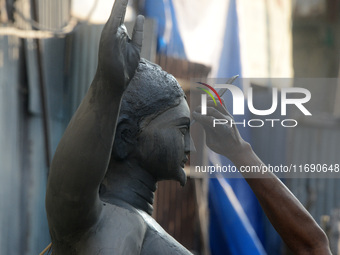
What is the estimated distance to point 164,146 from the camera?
2.71m

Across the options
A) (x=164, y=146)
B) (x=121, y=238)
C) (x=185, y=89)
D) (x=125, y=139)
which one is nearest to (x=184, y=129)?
(x=164, y=146)

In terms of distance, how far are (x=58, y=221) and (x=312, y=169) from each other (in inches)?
293

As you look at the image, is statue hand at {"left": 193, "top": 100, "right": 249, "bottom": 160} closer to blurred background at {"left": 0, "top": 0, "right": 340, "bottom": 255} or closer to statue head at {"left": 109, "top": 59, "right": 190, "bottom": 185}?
statue head at {"left": 109, "top": 59, "right": 190, "bottom": 185}

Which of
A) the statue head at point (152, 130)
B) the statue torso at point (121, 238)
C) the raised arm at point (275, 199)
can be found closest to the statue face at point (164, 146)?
the statue head at point (152, 130)

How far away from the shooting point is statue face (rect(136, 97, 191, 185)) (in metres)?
2.71

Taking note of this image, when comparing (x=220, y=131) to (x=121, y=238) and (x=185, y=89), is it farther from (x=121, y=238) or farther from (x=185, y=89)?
(x=185, y=89)

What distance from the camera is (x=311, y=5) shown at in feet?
54.2

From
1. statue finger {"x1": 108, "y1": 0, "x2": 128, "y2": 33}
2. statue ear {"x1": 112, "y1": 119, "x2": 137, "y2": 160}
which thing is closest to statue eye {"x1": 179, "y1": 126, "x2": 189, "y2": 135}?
statue ear {"x1": 112, "y1": 119, "x2": 137, "y2": 160}

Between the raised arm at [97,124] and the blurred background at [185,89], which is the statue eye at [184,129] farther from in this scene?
the blurred background at [185,89]

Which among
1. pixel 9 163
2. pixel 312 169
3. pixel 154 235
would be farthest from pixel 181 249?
pixel 312 169

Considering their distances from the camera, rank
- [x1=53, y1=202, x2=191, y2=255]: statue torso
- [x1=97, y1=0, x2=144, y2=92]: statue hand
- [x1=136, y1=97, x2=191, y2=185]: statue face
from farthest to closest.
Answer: [x1=136, y1=97, x2=191, y2=185]: statue face < [x1=53, y1=202, x2=191, y2=255]: statue torso < [x1=97, y1=0, x2=144, y2=92]: statue hand

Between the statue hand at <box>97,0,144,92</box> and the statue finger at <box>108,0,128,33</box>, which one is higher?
the statue finger at <box>108,0,128,33</box>

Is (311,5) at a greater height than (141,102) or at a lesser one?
lesser

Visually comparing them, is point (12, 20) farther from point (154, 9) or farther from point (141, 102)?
point (141, 102)
